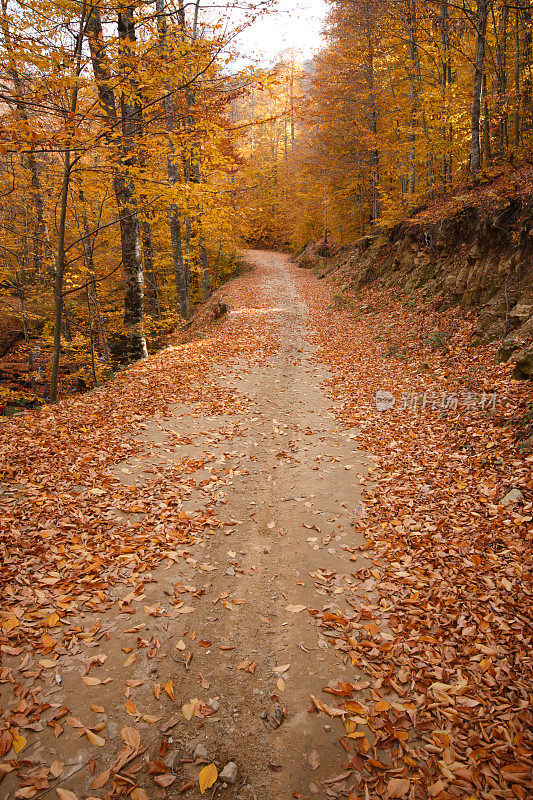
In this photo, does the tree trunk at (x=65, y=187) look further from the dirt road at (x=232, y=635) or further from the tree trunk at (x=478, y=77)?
the tree trunk at (x=478, y=77)

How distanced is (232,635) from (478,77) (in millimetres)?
13751

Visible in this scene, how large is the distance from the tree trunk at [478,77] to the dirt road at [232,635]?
9.71 m

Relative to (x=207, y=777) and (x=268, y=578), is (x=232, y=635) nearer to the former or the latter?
(x=268, y=578)

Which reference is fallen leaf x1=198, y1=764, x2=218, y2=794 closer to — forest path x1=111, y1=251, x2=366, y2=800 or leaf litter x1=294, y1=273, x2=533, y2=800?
forest path x1=111, y1=251, x2=366, y2=800

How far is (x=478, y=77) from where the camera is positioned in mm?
10016

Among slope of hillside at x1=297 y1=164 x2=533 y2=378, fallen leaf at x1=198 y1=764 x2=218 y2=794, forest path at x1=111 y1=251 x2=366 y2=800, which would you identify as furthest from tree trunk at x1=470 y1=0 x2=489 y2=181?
fallen leaf at x1=198 y1=764 x2=218 y2=794

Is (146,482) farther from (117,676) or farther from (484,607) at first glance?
(484,607)

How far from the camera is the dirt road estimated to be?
265 centimetres

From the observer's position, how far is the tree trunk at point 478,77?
967cm

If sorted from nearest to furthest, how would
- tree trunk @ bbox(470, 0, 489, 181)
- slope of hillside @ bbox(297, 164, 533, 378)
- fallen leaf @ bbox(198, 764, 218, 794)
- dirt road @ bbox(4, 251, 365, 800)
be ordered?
fallen leaf @ bbox(198, 764, 218, 794) → dirt road @ bbox(4, 251, 365, 800) → slope of hillside @ bbox(297, 164, 533, 378) → tree trunk @ bbox(470, 0, 489, 181)

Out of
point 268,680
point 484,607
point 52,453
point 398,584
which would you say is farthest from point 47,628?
point 484,607

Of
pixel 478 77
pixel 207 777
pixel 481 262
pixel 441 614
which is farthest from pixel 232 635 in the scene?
pixel 478 77

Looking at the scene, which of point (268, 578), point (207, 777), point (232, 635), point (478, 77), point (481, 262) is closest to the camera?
point (207, 777)

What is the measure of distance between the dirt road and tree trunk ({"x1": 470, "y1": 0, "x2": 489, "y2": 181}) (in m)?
9.71
